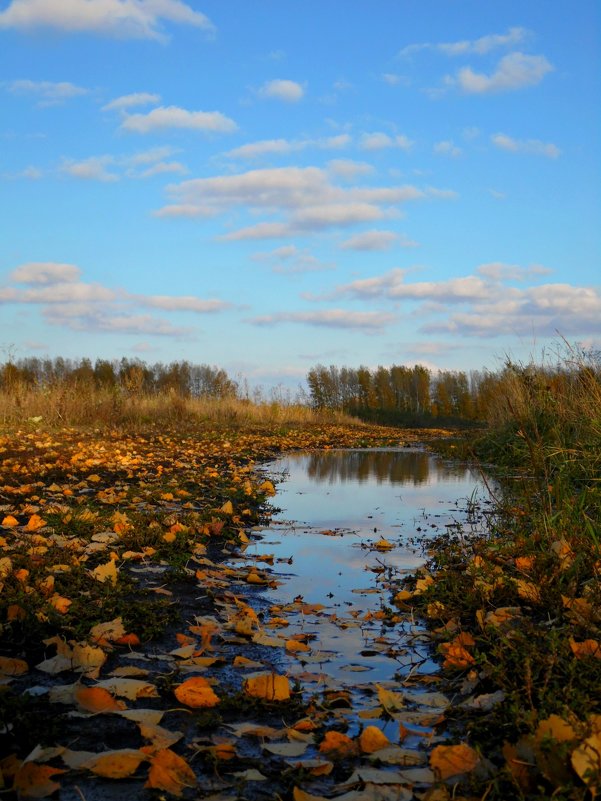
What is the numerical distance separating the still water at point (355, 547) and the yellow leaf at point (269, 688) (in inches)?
15.4

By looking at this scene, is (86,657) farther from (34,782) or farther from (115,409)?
(115,409)

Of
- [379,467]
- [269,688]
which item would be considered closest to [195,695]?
[269,688]

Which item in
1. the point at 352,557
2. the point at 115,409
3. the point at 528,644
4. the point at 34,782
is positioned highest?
the point at 115,409

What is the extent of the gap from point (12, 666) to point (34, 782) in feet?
3.08

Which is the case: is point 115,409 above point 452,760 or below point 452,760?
above

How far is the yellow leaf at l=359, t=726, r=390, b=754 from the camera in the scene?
7.08 feet

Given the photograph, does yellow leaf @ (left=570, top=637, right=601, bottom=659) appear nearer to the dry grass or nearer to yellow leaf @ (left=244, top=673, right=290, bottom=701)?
yellow leaf @ (left=244, top=673, right=290, bottom=701)

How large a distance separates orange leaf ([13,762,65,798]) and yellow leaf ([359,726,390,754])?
2.94 feet

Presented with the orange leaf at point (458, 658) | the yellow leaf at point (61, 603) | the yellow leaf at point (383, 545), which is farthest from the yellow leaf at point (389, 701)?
the yellow leaf at point (383, 545)

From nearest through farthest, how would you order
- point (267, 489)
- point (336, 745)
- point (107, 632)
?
point (336, 745)
point (107, 632)
point (267, 489)

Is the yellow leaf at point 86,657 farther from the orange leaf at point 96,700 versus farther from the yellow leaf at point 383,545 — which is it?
the yellow leaf at point 383,545

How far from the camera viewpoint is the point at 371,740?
85.4 inches

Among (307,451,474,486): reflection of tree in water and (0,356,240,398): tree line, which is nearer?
(307,451,474,486): reflection of tree in water

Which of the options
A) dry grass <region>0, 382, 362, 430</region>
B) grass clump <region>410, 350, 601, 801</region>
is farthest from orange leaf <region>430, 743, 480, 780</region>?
dry grass <region>0, 382, 362, 430</region>
